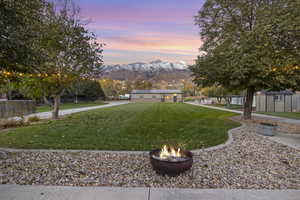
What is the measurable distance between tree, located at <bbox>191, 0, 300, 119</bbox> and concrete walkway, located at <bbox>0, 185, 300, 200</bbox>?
15.4ft

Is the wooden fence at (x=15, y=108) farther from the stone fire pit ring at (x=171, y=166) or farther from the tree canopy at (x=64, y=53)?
the stone fire pit ring at (x=171, y=166)

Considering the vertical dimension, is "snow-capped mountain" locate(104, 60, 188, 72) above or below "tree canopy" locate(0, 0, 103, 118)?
above

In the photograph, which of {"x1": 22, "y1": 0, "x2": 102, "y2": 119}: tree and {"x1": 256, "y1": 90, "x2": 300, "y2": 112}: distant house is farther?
{"x1": 256, "y1": 90, "x2": 300, "y2": 112}: distant house

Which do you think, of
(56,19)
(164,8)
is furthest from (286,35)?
(56,19)

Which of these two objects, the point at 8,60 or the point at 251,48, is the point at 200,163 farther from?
the point at 251,48

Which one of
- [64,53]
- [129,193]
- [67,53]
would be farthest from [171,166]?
[64,53]

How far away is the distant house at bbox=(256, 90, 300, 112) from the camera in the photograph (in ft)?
52.9

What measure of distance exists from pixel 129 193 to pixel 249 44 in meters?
7.13

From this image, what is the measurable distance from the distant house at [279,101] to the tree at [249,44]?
10345mm

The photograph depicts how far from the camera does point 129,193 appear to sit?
241 cm

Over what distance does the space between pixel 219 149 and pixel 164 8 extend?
38.6 feet

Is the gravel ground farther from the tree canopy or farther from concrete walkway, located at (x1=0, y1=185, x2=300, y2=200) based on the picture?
the tree canopy

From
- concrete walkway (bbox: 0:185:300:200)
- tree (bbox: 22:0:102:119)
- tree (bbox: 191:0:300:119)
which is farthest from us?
tree (bbox: 22:0:102:119)

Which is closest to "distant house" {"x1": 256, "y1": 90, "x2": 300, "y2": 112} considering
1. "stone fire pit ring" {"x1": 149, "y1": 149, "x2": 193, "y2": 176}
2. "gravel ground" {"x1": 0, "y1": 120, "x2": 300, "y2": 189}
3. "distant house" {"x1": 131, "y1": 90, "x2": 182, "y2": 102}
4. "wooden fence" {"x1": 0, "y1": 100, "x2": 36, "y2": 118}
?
"gravel ground" {"x1": 0, "y1": 120, "x2": 300, "y2": 189}
